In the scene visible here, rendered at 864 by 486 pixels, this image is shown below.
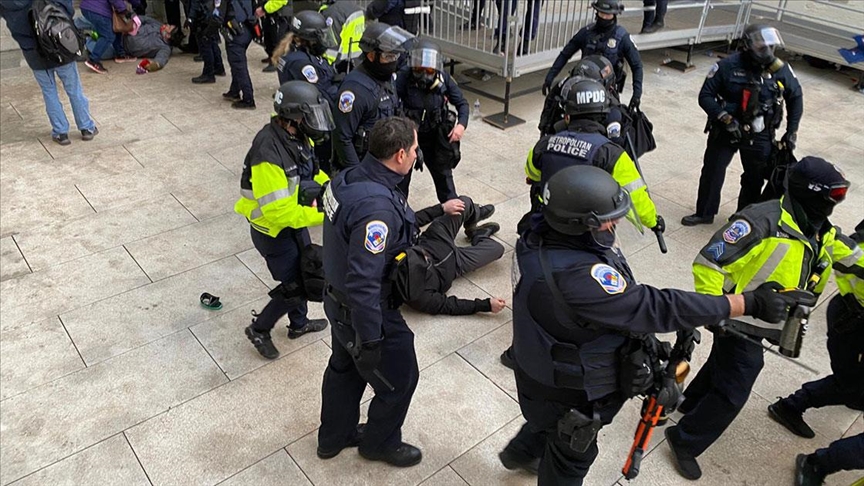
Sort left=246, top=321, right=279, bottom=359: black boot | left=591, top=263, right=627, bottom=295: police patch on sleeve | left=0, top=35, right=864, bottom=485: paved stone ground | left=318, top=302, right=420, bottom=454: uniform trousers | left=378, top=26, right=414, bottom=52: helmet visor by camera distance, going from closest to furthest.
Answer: left=591, top=263, right=627, bottom=295: police patch on sleeve
left=318, top=302, right=420, bottom=454: uniform trousers
left=0, top=35, right=864, bottom=485: paved stone ground
left=246, top=321, right=279, bottom=359: black boot
left=378, top=26, right=414, bottom=52: helmet visor

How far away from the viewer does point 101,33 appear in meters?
9.22

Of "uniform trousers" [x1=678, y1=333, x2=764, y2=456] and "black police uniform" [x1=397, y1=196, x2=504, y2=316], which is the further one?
"black police uniform" [x1=397, y1=196, x2=504, y2=316]

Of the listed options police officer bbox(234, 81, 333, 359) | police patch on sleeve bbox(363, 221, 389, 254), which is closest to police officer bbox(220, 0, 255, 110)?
police officer bbox(234, 81, 333, 359)

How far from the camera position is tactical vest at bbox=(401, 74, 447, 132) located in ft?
17.0

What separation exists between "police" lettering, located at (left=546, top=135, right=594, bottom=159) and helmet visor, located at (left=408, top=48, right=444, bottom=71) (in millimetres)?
1364

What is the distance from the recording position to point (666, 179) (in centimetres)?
681

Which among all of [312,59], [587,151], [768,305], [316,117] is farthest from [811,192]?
[312,59]

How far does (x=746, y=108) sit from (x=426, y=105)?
8.42 ft

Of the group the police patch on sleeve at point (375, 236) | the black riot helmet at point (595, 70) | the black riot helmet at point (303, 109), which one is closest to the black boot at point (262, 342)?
the black riot helmet at point (303, 109)

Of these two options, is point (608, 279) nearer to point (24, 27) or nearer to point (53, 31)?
point (53, 31)

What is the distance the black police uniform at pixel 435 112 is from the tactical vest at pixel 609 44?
1.73 metres

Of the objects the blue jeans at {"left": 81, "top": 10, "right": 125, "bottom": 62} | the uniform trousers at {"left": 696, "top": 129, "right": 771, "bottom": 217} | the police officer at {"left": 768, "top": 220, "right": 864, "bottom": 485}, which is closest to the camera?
the police officer at {"left": 768, "top": 220, "right": 864, "bottom": 485}

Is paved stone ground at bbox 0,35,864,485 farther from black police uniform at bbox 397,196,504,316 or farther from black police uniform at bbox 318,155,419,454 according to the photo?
black police uniform at bbox 318,155,419,454

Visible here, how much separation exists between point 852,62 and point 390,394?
30.6 ft
